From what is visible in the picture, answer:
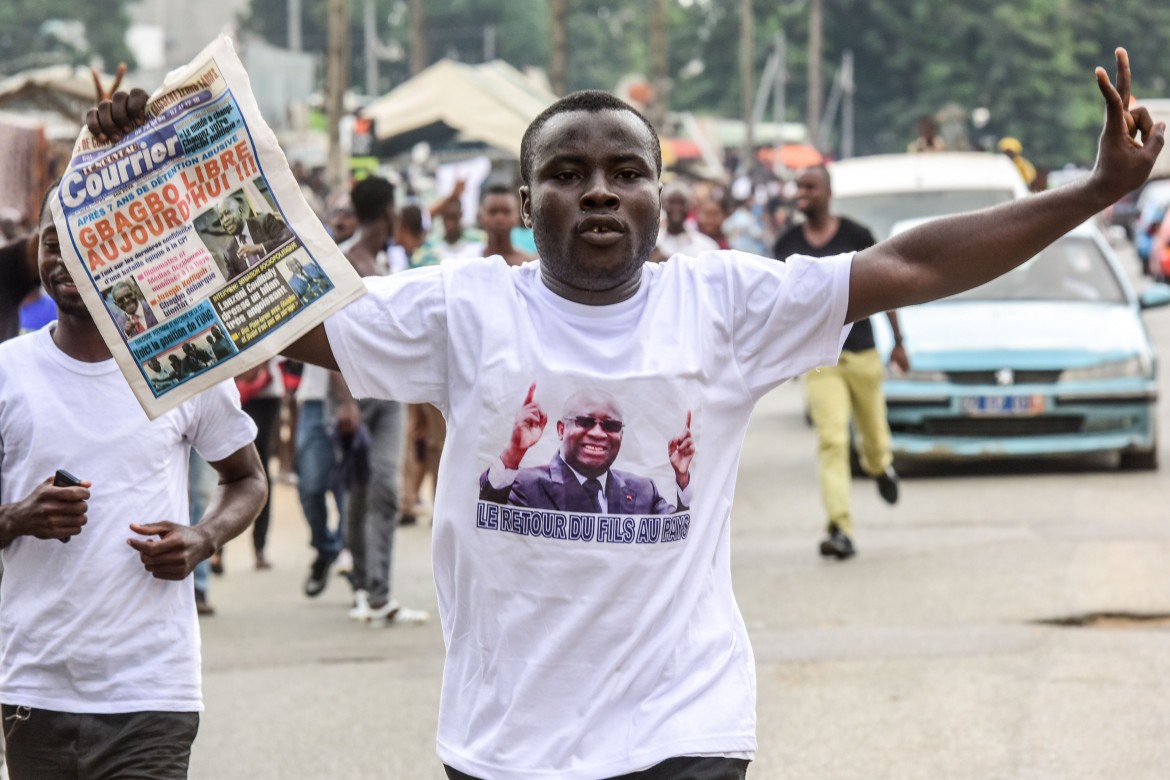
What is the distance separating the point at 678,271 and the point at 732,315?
0.40ft

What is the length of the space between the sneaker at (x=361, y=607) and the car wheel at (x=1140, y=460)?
5.75m

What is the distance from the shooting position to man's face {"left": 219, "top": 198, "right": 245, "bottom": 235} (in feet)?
10.4

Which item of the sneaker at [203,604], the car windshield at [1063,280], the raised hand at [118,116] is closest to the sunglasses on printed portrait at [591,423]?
the raised hand at [118,116]

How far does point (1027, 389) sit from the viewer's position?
496 inches

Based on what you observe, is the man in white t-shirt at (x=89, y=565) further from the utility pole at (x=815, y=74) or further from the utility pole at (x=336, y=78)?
the utility pole at (x=815, y=74)

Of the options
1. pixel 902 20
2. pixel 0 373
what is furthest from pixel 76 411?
pixel 902 20

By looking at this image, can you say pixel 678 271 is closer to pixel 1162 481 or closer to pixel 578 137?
pixel 578 137

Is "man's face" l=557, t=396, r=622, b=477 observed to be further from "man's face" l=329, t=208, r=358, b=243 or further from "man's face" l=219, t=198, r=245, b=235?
"man's face" l=329, t=208, r=358, b=243

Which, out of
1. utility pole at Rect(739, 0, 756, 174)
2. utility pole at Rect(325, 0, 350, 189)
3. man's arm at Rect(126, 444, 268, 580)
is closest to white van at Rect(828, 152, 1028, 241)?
man's arm at Rect(126, 444, 268, 580)

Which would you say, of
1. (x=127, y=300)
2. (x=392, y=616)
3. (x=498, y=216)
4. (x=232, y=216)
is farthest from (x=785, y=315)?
(x=498, y=216)

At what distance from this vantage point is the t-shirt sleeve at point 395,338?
3.29m

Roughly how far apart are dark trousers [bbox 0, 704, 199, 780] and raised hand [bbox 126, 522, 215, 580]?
0.29m

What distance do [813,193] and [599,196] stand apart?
7439 mm

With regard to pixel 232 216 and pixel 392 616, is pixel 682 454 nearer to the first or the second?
pixel 232 216
